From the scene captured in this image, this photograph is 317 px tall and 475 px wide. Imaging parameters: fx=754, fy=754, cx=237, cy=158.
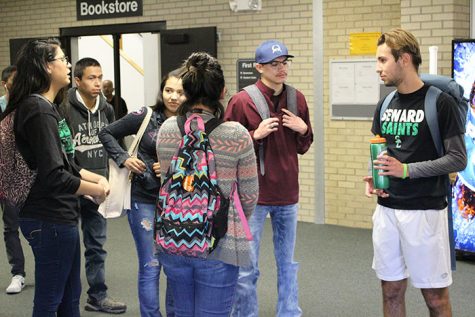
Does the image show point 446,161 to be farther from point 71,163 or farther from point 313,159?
point 313,159

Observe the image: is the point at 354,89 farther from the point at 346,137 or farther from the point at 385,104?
the point at 385,104

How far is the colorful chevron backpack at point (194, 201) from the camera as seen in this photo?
300cm

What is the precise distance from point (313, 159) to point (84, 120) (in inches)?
146

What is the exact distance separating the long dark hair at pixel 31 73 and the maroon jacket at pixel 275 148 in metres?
1.33

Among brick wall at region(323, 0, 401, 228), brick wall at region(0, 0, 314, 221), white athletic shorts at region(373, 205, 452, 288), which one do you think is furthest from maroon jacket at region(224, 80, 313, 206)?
brick wall at region(0, 0, 314, 221)

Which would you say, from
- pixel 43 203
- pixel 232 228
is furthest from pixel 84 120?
pixel 232 228

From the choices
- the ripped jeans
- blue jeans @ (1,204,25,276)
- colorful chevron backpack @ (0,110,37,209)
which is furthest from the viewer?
blue jeans @ (1,204,25,276)

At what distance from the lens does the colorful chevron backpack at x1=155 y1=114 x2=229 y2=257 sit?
3.00 m

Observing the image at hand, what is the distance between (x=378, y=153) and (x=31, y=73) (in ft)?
5.48

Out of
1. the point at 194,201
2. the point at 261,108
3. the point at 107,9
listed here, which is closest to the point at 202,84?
the point at 194,201

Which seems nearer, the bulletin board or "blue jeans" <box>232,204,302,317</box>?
"blue jeans" <box>232,204,302,317</box>

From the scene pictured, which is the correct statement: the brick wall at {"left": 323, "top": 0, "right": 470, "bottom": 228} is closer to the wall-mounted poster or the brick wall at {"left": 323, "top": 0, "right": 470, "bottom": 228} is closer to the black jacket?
the wall-mounted poster

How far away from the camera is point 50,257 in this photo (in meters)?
3.44

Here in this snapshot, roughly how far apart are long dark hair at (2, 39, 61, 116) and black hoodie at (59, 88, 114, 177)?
159 cm
